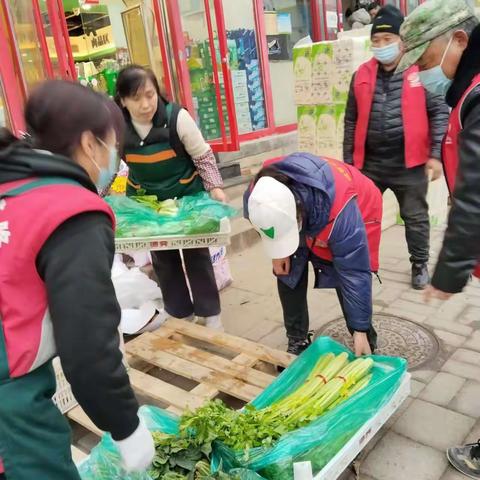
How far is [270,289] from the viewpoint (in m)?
4.27

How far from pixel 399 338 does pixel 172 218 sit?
164cm

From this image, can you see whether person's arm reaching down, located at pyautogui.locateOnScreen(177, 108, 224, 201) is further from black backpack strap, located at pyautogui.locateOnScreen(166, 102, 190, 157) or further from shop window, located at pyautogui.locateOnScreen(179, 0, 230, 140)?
shop window, located at pyautogui.locateOnScreen(179, 0, 230, 140)

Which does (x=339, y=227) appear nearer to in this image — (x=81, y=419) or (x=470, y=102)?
(x=470, y=102)

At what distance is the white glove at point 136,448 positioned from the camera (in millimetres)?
1253

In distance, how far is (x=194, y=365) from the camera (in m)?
2.93

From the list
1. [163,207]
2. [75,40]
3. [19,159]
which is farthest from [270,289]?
[75,40]

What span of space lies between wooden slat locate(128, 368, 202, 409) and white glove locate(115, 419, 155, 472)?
1192mm

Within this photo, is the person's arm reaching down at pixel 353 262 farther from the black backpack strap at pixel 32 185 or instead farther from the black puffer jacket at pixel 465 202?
the black backpack strap at pixel 32 185

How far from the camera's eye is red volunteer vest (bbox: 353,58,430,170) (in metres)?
3.62

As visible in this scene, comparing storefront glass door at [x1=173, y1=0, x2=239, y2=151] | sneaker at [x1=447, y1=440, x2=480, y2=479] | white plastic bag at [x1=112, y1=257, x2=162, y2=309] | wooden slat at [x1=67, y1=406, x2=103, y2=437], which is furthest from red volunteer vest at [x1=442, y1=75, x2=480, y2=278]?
storefront glass door at [x1=173, y1=0, x2=239, y2=151]

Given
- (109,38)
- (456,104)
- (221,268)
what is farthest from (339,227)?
(109,38)

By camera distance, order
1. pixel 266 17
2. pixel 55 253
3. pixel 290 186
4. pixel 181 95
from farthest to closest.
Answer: pixel 266 17 → pixel 181 95 → pixel 290 186 → pixel 55 253

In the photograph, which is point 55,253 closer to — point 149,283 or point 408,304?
point 149,283

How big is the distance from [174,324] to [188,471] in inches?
62.8
